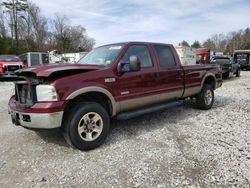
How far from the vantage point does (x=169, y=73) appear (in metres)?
5.08

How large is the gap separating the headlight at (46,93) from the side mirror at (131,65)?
4.09ft

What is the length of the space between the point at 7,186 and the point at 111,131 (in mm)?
2236

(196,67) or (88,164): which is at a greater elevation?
(196,67)

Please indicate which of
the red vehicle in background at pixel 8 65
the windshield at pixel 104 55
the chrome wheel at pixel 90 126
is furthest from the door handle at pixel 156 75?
the red vehicle in background at pixel 8 65

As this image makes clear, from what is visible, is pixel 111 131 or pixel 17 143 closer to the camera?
pixel 17 143

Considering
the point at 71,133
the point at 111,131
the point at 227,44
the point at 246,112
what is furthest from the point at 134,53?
the point at 227,44

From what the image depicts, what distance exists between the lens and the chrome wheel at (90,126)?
Answer: 145 inches

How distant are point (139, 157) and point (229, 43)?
328 ft

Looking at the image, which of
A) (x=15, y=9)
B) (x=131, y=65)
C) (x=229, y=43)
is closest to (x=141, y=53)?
(x=131, y=65)

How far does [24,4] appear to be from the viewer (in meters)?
42.4

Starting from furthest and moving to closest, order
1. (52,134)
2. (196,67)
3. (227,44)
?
(227,44), (196,67), (52,134)

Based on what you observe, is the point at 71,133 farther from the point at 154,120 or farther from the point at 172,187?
the point at 154,120

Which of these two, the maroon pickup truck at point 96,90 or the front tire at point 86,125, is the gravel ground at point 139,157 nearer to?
the front tire at point 86,125

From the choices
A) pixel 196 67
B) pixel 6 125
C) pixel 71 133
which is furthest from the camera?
pixel 196 67
